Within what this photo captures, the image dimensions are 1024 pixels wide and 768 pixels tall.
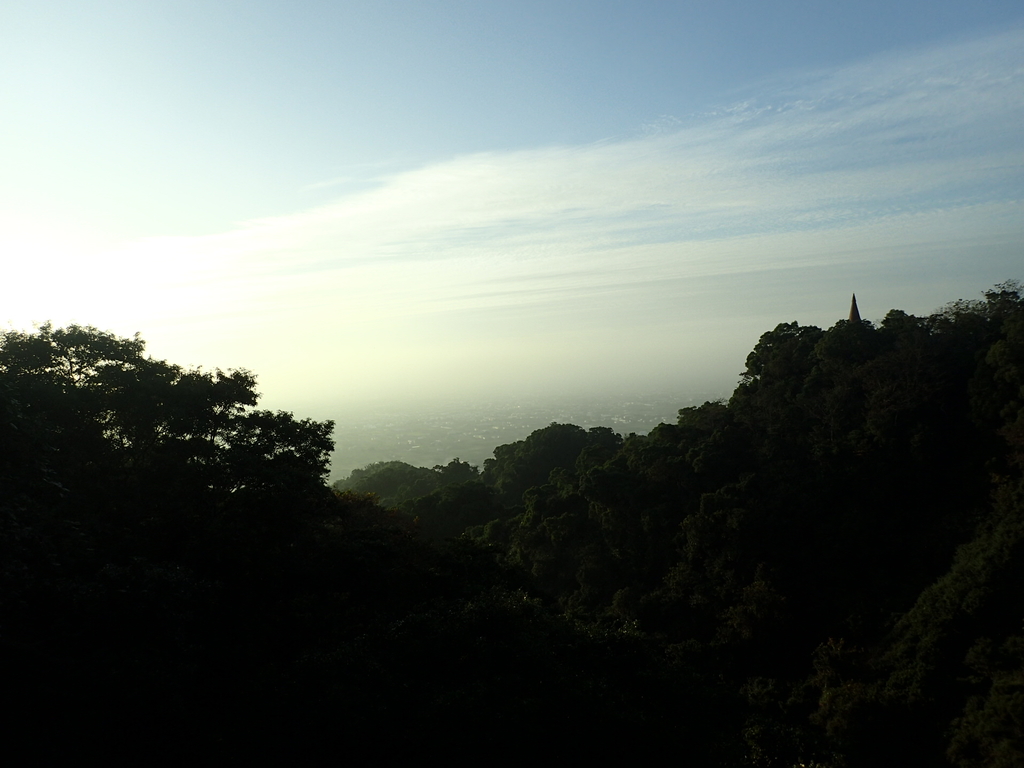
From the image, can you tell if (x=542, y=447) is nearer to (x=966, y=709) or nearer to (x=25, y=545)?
(x=966, y=709)

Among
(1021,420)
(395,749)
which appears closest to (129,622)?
(395,749)

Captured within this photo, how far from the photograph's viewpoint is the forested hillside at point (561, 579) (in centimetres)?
833

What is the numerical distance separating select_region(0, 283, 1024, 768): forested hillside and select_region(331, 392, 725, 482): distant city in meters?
54.1

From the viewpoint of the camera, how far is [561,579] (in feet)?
86.8

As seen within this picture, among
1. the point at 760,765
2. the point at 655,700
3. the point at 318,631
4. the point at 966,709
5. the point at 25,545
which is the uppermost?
the point at 25,545

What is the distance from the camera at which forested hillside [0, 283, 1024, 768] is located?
8.33m

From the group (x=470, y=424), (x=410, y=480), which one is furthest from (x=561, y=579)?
(x=470, y=424)

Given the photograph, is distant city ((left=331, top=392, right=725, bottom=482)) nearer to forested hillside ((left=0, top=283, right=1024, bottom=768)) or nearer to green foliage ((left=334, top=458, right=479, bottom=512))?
green foliage ((left=334, top=458, right=479, bottom=512))

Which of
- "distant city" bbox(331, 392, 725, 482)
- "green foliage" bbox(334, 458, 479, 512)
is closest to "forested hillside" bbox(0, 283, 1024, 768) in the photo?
"green foliage" bbox(334, 458, 479, 512)

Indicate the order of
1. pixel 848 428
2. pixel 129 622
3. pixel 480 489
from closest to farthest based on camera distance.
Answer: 1. pixel 129 622
2. pixel 848 428
3. pixel 480 489

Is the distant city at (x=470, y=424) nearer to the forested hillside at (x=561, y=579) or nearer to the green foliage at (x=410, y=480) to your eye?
the green foliage at (x=410, y=480)

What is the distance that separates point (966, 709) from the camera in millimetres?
13344

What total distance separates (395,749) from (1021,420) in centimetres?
2146

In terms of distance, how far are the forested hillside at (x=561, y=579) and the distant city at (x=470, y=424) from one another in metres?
54.1
